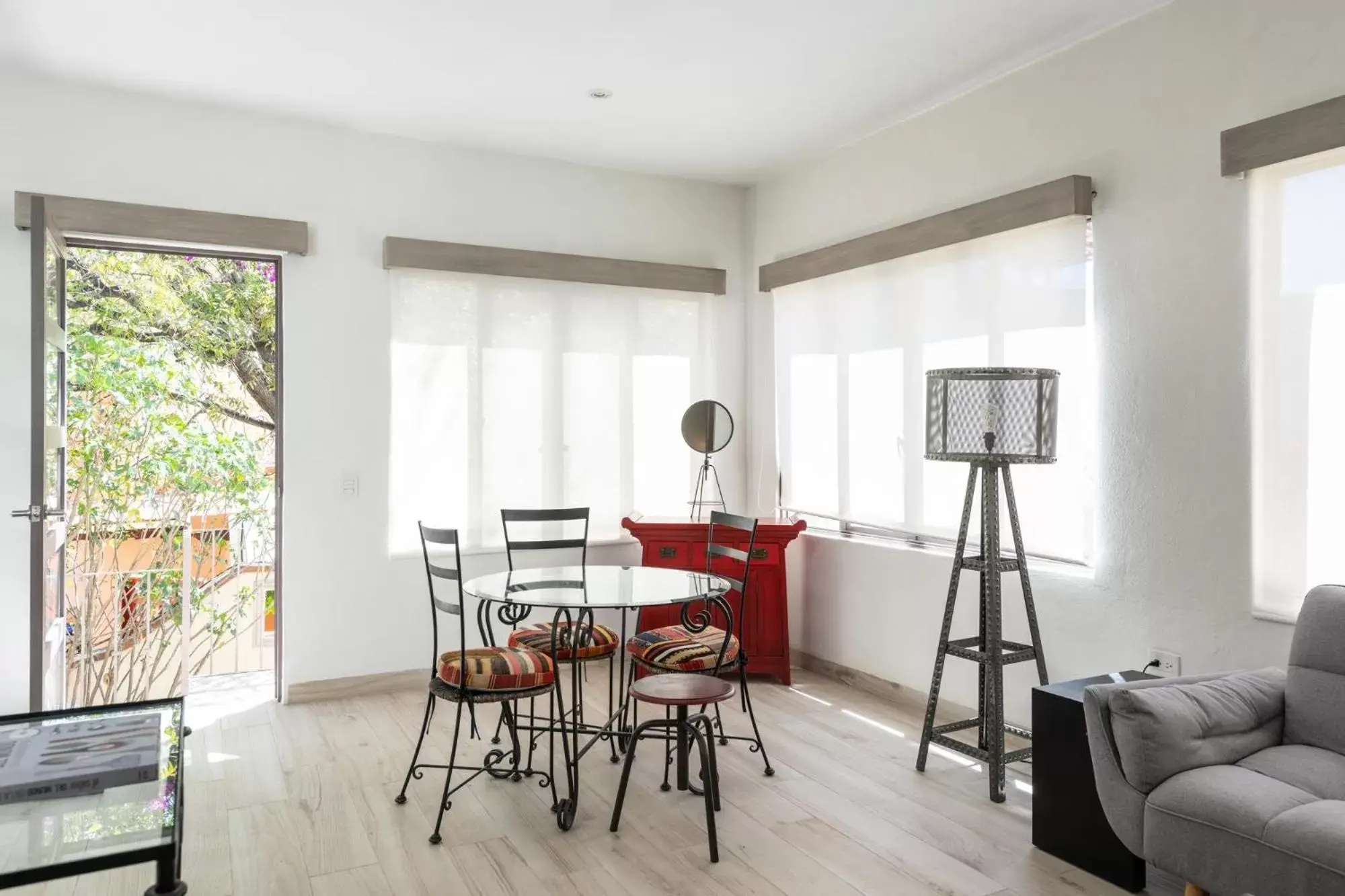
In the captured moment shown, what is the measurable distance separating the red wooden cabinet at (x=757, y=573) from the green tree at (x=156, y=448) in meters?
2.54

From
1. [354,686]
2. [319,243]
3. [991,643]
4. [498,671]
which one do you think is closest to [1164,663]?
[991,643]

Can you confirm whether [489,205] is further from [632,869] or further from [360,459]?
[632,869]

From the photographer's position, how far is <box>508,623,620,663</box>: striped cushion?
3.27m

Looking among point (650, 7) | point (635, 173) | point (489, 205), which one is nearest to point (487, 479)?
point (489, 205)

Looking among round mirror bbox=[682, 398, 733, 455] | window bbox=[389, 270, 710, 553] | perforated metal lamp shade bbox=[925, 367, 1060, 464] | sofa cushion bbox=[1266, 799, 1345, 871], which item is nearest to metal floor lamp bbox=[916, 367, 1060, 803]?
perforated metal lamp shade bbox=[925, 367, 1060, 464]

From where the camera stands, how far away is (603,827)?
285cm

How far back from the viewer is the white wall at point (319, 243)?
146 inches

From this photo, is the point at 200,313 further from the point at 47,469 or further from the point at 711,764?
the point at 711,764

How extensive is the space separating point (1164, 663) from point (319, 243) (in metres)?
3.89

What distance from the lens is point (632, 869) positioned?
2574mm

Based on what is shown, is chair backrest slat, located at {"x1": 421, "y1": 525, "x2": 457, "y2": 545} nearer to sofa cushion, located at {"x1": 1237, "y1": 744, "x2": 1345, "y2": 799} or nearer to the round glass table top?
the round glass table top

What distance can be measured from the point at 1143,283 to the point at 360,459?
3379 mm

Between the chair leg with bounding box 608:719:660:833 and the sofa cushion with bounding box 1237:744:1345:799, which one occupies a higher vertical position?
the sofa cushion with bounding box 1237:744:1345:799

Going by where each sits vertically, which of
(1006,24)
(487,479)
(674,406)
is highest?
(1006,24)
